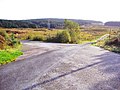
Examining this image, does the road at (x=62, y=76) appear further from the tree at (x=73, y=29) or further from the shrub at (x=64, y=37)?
the tree at (x=73, y=29)

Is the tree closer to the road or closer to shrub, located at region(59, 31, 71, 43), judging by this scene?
shrub, located at region(59, 31, 71, 43)

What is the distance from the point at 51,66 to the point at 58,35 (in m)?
34.9

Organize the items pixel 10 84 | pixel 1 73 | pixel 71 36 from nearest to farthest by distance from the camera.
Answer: pixel 10 84
pixel 1 73
pixel 71 36

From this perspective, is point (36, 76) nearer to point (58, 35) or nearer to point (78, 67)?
point (78, 67)

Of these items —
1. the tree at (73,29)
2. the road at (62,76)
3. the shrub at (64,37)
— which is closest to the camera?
the road at (62,76)

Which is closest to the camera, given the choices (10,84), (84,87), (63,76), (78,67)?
(84,87)

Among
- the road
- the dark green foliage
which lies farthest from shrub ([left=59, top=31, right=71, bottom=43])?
the road

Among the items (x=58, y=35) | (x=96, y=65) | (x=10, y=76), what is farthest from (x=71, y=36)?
(x=10, y=76)

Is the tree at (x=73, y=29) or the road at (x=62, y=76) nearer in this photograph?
the road at (x=62, y=76)

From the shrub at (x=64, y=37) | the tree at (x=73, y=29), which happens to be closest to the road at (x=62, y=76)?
the shrub at (x=64, y=37)

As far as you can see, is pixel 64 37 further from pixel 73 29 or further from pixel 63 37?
pixel 73 29

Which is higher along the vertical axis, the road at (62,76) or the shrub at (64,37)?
the road at (62,76)

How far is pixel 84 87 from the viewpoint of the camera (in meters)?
13.1

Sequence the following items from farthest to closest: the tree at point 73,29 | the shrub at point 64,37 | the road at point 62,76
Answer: the tree at point 73,29
the shrub at point 64,37
the road at point 62,76
